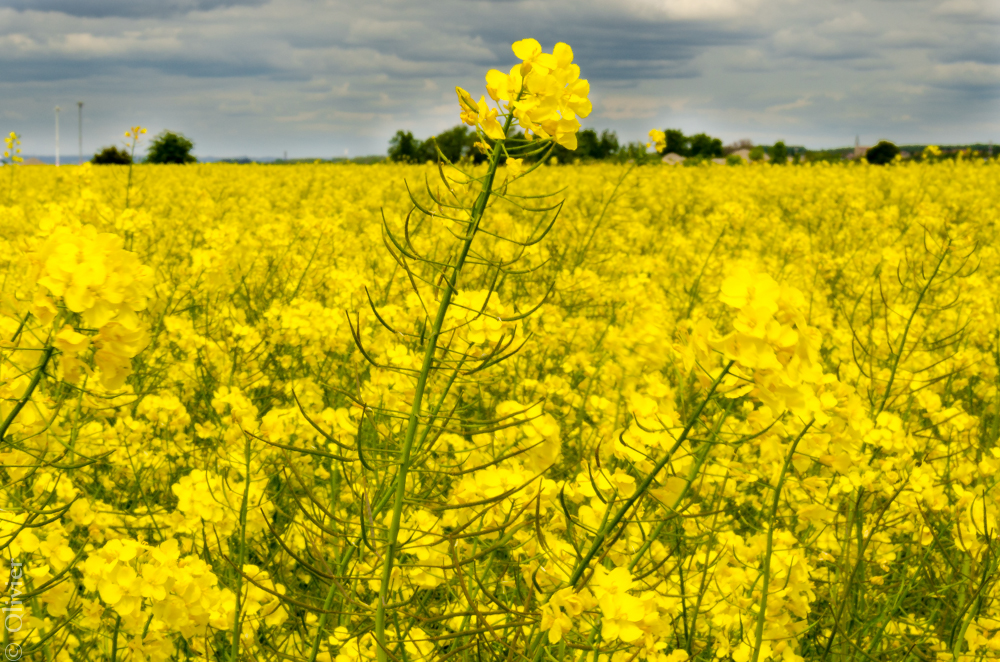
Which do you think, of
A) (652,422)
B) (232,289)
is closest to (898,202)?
(232,289)

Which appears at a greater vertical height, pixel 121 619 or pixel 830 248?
pixel 830 248

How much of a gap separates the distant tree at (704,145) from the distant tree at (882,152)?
613cm

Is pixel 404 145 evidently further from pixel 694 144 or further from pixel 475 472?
pixel 475 472

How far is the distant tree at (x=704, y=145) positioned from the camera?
3073cm

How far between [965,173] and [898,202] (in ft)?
14.7

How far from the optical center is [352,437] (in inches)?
65.0

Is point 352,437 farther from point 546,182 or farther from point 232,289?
point 546,182

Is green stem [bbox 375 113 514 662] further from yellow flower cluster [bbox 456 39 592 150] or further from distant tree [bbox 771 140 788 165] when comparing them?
distant tree [bbox 771 140 788 165]

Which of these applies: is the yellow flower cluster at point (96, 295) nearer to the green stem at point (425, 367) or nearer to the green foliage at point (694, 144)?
the green stem at point (425, 367)

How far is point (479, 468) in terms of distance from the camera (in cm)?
101

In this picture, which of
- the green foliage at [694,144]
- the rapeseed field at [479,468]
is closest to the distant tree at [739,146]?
the green foliage at [694,144]

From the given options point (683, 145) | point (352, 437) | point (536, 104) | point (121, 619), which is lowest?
point (121, 619)

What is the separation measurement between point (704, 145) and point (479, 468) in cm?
3239

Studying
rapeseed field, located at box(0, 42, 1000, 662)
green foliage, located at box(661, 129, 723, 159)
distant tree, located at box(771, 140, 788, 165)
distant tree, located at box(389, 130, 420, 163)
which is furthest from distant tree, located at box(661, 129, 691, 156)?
rapeseed field, located at box(0, 42, 1000, 662)
